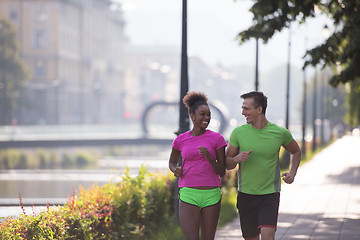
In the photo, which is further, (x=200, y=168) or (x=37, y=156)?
(x=37, y=156)

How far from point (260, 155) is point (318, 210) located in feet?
29.9

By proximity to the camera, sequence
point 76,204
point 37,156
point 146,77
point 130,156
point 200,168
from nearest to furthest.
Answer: point 200,168, point 76,204, point 37,156, point 130,156, point 146,77

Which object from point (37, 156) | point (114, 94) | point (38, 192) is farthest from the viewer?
point (114, 94)

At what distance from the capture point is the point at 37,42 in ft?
334

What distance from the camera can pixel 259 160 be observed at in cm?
644

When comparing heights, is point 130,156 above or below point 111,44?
below

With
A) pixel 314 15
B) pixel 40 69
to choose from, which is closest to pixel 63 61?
pixel 40 69

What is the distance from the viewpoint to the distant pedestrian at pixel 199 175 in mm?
6402

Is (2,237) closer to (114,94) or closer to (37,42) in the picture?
(37,42)

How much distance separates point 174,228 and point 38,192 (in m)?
34.3

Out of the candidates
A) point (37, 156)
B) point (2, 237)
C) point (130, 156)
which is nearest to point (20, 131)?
point (37, 156)

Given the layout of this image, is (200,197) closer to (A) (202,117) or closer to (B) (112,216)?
(A) (202,117)

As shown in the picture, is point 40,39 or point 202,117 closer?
point 202,117

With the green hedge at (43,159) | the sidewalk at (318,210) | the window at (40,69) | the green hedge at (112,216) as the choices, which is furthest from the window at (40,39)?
the green hedge at (112,216)
